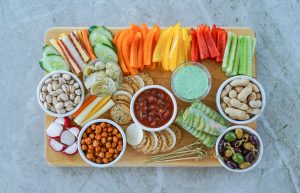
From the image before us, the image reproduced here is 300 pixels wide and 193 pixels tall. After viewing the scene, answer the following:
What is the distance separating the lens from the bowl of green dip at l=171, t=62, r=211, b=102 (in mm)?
2008

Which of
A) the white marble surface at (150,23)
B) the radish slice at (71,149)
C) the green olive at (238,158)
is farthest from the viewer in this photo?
the white marble surface at (150,23)

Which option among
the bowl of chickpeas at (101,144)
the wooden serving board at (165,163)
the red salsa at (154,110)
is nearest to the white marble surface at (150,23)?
the wooden serving board at (165,163)

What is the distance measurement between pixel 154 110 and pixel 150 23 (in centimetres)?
55

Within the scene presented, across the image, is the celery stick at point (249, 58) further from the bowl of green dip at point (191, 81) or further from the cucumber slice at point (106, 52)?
the cucumber slice at point (106, 52)

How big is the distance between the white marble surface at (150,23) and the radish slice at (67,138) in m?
0.24

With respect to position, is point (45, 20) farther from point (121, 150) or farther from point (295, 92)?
point (295, 92)

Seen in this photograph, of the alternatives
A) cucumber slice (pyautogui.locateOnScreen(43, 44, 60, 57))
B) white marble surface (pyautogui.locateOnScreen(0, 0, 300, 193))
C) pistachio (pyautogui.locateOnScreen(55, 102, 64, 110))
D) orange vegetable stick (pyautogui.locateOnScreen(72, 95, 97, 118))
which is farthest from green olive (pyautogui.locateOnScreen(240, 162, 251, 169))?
cucumber slice (pyautogui.locateOnScreen(43, 44, 60, 57))

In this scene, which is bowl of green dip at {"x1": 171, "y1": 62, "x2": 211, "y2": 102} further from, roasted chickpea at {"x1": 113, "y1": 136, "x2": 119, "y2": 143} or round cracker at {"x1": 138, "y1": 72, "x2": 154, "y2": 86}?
roasted chickpea at {"x1": 113, "y1": 136, "x2": 119, "y2": 143}

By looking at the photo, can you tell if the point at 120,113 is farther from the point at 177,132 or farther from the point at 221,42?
the point at 221,42

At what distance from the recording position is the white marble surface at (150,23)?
224cm

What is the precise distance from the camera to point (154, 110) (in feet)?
6.51

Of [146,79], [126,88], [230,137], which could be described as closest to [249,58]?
[230,137]

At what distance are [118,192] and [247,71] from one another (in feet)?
2.88

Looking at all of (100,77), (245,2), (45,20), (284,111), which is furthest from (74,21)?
(284,111)
